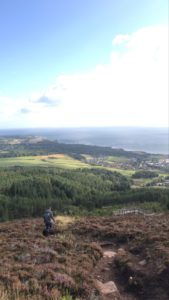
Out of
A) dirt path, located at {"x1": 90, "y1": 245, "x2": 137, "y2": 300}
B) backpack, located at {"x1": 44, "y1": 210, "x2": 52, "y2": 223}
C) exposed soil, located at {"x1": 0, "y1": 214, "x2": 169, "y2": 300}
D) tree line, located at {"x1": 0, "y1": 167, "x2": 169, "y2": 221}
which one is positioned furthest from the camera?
tree line, located at {"x1": 0, "y1": 167, "x2": 169, "y2": 221}

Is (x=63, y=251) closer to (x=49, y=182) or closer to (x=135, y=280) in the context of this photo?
(x=135, y=280)

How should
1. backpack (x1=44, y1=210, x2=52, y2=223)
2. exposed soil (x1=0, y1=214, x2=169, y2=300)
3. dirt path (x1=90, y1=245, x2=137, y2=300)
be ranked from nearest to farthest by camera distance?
1. exposed soil (x1=0, y1=214, x2=169, y2=300)
2. dirt path (x1=90, y1=245, x2=137, y2=300)
3. backpack (x1=44, y1=210, x2=52, y2=223)

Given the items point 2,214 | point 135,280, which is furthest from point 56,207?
point 135,280

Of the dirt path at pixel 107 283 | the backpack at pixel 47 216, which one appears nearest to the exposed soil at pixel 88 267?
the dirt path at pixel 107 283

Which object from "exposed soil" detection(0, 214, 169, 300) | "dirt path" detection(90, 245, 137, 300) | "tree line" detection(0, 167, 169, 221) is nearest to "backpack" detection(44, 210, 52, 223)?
"exposed soil" detection(0, 214, 169, 300)

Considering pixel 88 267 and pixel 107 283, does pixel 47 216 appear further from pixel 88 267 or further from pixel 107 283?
pixel 107 283

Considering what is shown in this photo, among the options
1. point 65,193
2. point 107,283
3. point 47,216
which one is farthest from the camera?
point 65,193

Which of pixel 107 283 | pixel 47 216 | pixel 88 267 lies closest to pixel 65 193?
pixel 47 216

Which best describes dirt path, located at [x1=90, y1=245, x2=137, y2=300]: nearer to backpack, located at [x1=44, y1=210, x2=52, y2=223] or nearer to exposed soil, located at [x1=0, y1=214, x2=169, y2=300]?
exposed soil, located at [x1=0, y1=214, x2=169, y2=300]

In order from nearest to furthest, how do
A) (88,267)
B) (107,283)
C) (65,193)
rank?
(107,283)
(88,267)
(65,193)
